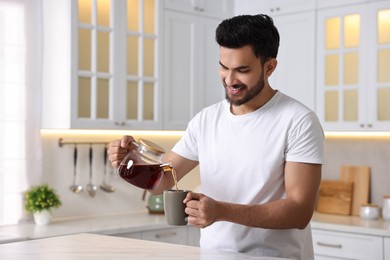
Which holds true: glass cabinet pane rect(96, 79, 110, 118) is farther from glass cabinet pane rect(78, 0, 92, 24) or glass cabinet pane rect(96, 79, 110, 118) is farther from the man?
the man

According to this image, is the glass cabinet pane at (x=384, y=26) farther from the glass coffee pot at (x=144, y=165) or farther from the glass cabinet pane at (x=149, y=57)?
the glass coffee pot at (x=144, y=165)

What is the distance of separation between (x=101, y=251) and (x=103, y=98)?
2155mm

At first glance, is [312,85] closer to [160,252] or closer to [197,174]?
[197,174]

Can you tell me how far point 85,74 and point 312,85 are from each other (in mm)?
1521

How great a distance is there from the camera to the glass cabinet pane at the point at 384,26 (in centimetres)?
423

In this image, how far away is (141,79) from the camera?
4461 millimetres

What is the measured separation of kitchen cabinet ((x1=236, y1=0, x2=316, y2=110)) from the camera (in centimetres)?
458

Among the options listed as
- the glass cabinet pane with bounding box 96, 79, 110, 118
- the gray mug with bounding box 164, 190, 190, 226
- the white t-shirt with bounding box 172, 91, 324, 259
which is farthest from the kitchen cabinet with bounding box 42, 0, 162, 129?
the gray mug with bounding box 164, 190, 190, 226

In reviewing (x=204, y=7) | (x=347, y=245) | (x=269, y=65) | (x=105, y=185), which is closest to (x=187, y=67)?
(x=204, y=7)

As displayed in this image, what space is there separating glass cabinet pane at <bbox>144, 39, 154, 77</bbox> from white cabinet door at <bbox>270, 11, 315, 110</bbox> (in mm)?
882

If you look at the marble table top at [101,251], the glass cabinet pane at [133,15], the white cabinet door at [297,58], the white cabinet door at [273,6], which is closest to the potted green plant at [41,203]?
the glass cabinet pane at [133,15]

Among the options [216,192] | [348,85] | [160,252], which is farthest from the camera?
[348,85]

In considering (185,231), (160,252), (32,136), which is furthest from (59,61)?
(160,252)

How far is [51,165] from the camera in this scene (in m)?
4.36
